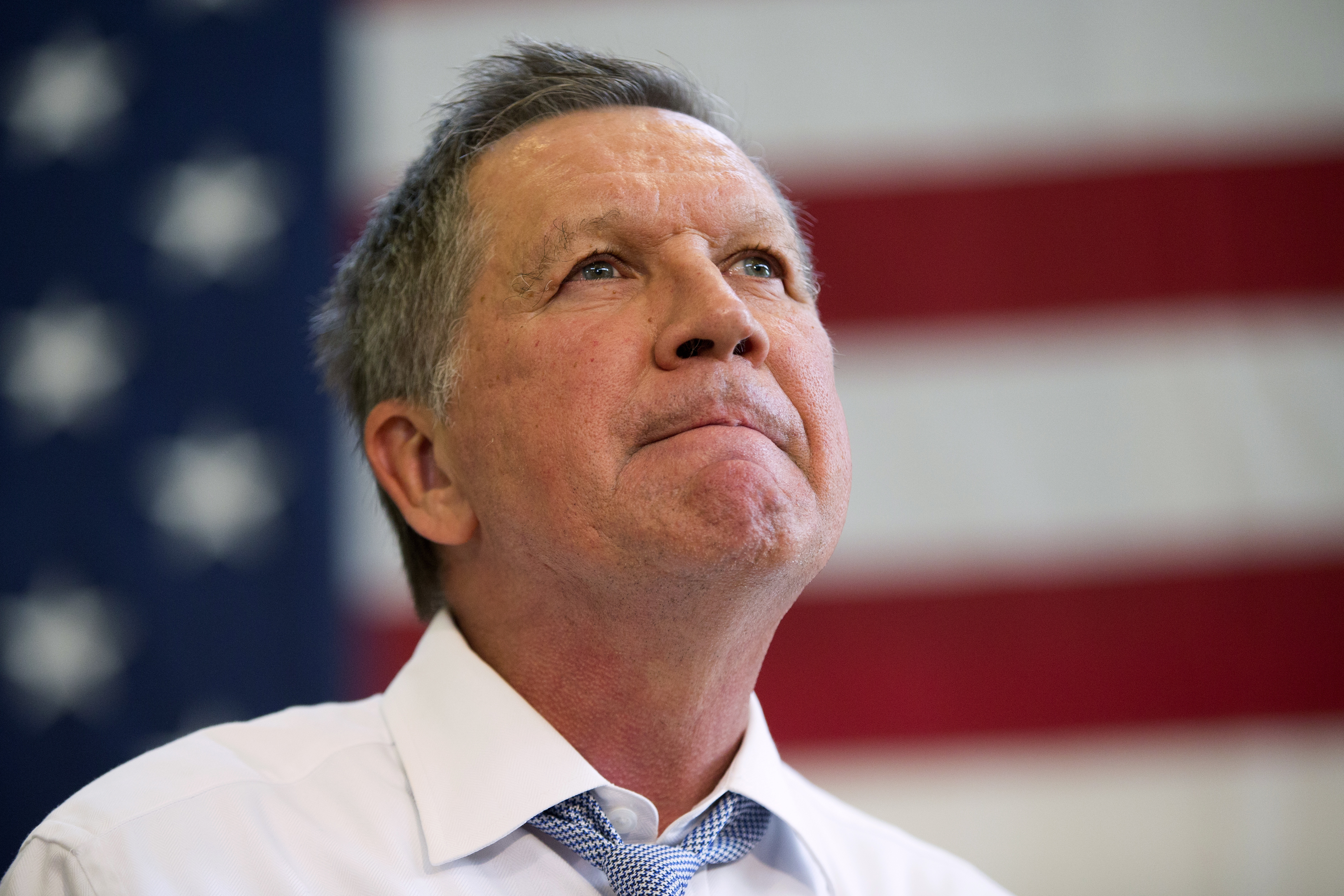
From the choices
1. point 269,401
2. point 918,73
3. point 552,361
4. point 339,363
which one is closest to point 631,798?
point 552,361

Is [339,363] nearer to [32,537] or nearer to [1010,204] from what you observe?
[32,537]

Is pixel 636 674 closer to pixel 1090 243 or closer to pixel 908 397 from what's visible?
pixel 908 397

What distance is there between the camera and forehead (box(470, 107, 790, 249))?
1.16 meters

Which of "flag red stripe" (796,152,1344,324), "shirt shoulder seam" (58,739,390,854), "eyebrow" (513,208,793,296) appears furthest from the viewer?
"flag red stripe" (796,152,1344,324)

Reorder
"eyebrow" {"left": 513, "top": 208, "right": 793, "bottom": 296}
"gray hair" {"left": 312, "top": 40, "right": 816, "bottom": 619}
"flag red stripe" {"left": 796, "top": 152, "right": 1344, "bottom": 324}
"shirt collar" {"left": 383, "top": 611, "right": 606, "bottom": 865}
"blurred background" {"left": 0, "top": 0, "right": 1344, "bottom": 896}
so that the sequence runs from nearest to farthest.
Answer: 1. "shirt collar" {"left": 383, "top": 611, "right": 606, "bottom": 865}
2. "eyebrow" {"left": 513, "top": 208, "right": 793, "bottom": 296}
3. "gray hair" {"left": 312, "top": 40, "right": 816, "bottom": 619}
4. "blurred background" {"left": 0, "top": 0, "right": 1344, "bottom": 896}
5. "flag red stripe" {"left": 796, "top": 152, "right": 1344, "bottom": 324}

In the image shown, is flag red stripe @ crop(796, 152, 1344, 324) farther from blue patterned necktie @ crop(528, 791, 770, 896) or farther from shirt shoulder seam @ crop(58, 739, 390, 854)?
shirt shoulder seam @ crop(58, 739, 390, 854)

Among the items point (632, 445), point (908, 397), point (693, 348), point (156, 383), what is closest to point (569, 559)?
point (632, 445)

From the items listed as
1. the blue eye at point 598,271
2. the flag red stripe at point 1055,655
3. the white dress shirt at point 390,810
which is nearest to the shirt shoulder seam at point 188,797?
the white dress shirt at point 390,810

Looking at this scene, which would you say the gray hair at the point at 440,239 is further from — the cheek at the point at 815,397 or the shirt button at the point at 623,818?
the shirt button at the point at 623,818

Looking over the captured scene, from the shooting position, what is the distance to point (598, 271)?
1155 mm

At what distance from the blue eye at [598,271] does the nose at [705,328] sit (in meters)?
0.09

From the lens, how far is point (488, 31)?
2.57 metres

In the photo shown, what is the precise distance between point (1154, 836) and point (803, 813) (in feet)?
4.63

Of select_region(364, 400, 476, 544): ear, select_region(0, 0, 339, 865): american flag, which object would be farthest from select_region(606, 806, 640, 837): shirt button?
select_region(0, 0, 339, 865): american flag
